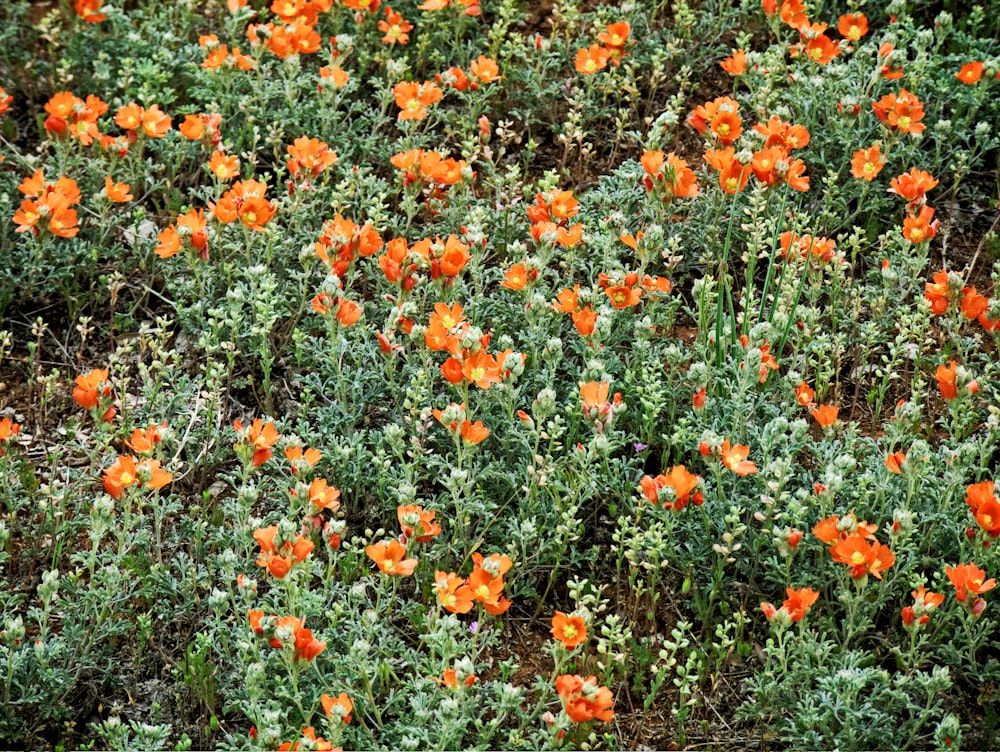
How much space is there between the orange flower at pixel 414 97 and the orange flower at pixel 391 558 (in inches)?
85.9

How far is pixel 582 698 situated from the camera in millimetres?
2971

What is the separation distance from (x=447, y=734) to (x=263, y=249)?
93.6 inches

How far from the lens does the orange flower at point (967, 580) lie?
3.18m

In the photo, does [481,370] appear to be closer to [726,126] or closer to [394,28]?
[726,126]

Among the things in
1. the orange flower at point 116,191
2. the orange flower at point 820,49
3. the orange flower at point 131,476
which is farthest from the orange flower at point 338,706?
the orange flower at point 820,49

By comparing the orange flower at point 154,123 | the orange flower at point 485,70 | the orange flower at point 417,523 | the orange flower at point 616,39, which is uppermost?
the orange flower at point 616,39

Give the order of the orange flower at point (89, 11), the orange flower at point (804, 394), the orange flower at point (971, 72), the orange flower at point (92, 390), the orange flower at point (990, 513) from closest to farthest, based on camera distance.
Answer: the orange flower at point (990, 513) < the orange flower at point (92, 390) < the orange flower at point (804, 394) < the orange flower at point (971, 72) < the orange flower at point (89, 11)

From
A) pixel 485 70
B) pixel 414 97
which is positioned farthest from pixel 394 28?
pixel 414 97

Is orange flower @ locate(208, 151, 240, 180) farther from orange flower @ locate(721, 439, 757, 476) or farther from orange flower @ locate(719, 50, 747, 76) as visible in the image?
orange flower @ locate(721, 439, 757, 476)

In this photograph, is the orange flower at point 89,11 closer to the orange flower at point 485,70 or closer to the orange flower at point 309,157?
the orange flower at point 309,157

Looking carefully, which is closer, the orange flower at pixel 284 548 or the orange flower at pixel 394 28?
the orange flower at pixel 284 548

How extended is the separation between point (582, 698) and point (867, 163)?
2623 millimetres

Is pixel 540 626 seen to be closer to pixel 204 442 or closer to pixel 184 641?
pixel 184 641

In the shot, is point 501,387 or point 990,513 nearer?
point 990,513
